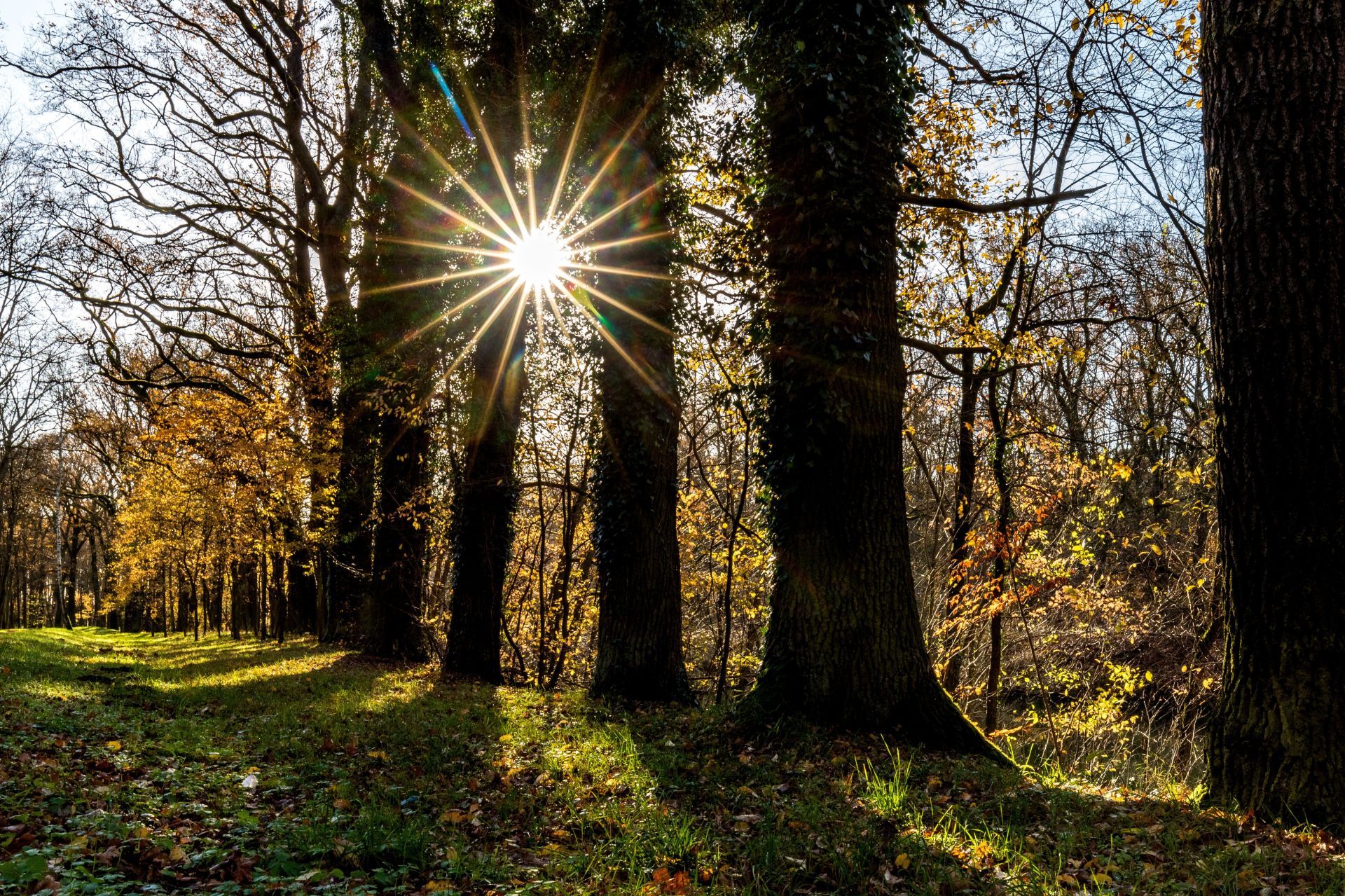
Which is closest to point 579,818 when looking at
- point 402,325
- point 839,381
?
point 839,381

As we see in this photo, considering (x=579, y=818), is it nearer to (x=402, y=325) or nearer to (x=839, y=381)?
(x=839, y=381)

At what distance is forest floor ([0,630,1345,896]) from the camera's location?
127 inches

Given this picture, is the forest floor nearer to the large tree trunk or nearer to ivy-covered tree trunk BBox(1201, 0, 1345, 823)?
ivy-covered tree trunk BBox(1201, 0, 1345, 823)

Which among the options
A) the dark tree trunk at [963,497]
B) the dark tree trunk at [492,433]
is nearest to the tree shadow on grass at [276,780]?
the dark tree trunk at [492,433]

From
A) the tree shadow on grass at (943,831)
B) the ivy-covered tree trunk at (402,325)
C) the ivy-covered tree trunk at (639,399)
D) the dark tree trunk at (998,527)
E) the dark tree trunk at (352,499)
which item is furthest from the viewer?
the dark tree trunk at (352,499)

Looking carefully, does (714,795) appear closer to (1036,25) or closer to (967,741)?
(967,741)

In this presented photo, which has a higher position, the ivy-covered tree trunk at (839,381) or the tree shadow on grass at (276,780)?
the ivy-covered tree trunk at (839,381)

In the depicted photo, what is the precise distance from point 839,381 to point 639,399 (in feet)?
9.97

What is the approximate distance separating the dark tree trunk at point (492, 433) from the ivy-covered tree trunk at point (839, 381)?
16.8ft

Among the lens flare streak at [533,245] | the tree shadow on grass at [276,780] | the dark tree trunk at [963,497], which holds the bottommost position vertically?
the tree shadow on grass at [276,780]

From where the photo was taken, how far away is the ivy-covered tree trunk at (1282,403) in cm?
387

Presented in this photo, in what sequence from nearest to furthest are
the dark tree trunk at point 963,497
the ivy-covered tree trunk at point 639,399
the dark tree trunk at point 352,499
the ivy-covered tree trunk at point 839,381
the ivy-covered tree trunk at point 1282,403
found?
the ivy-covered tree trunk at point 1282,403 → the ivy-covered tree trunk at point 839,381 → the ivy-covered tree trunk at point 639,399 → the dark tree trunk at point 963,497 → the dark tree trunk at point 352,499

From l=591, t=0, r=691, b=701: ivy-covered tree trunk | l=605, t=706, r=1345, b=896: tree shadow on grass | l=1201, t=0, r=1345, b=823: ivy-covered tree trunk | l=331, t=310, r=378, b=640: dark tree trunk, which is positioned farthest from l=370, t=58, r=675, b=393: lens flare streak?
l=1201, t=0, r=1345, b=823: ivy-covered tree trunk

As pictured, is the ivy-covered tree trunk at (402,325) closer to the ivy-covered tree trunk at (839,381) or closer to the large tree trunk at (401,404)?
the large tree trunk at (401,404)
